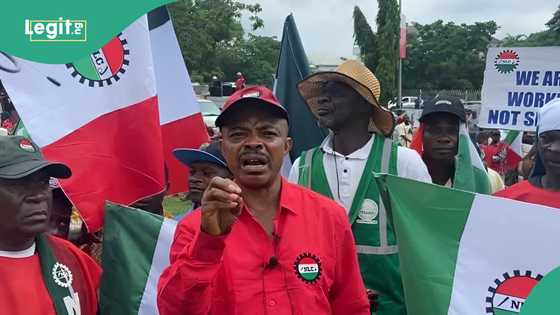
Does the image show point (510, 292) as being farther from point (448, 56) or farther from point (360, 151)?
point (448, 56)

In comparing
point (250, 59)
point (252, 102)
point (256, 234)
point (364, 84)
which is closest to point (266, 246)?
point (256, 234)

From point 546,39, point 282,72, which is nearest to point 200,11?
point 282,72

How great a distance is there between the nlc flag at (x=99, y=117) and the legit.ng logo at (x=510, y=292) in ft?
6.31

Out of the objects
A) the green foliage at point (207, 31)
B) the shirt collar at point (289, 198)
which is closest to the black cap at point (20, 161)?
the shirt collar at point (289, 198)

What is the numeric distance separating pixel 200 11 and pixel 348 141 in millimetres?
27527

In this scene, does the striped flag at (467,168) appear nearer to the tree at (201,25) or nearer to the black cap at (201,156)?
the black cap at (201,156)

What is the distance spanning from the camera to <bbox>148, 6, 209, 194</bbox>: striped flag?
4.83 m

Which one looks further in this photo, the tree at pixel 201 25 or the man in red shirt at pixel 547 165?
the tree at pixel 201 25

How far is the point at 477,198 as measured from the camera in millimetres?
3070

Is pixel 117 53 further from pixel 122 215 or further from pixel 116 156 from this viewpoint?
pixel 122 215

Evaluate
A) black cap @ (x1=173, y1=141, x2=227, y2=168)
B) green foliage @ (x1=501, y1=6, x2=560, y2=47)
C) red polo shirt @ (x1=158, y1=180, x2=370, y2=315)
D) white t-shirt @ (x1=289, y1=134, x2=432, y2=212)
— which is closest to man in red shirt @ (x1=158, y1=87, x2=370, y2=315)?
red polo shirt @ (x1=158, y1=180, x2=370, y2=315)

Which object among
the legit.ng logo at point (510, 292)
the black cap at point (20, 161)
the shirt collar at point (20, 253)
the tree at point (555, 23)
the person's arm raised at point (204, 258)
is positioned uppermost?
the tree at point (555, 23)

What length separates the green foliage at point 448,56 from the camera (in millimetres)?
65188

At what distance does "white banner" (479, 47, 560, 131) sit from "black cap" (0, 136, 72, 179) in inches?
181
